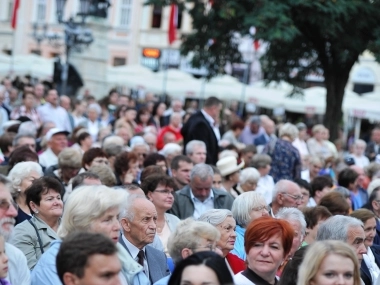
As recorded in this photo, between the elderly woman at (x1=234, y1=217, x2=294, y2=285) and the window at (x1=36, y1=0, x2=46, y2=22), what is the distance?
50619 mm

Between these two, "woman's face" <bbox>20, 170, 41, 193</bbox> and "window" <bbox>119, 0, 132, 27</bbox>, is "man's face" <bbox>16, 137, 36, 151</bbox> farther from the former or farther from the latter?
"window" <bbox>119, 0, 132, 27</bbox>

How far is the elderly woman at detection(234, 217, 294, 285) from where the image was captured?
7.13 meters

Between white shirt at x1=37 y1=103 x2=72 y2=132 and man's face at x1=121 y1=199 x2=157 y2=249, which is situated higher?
man's face at x1=121 y1=199 x2=157 y2=249

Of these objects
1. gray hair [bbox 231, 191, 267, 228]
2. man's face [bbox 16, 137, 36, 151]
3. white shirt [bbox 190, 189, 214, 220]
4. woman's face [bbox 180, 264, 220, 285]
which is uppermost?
woman's face [bbox 180, 264, 220, 285]

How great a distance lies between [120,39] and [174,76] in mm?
16849

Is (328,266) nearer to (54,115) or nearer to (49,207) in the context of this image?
(49,207)

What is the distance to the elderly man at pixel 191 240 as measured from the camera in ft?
22.9

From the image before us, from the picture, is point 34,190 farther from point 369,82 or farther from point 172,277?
point 369,82

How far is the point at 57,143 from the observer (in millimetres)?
14312

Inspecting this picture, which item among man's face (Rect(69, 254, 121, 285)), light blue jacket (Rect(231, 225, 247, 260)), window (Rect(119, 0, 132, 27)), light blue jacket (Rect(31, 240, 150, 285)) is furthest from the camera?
window (Rect(119, 0, 132, 27))

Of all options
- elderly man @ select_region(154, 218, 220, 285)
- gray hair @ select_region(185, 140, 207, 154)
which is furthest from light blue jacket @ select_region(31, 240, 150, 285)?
gray hair @ select_region(185, 140, 207, 154)

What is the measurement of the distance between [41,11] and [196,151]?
4459 cm

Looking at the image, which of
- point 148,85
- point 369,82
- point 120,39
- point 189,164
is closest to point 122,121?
point 189,164

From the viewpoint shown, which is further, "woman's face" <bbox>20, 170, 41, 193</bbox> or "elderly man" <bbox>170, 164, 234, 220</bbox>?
"elderly man" <bbox>170, 164, 234, 220</bbox>
